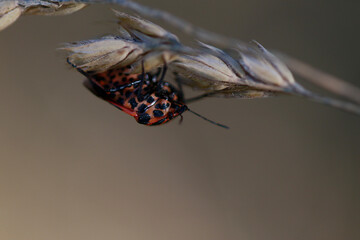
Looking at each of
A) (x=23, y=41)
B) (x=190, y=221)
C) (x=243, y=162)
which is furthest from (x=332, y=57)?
(x=23, y=41)

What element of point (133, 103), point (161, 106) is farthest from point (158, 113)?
point (133, 103)

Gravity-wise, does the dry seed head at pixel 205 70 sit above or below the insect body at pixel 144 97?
above

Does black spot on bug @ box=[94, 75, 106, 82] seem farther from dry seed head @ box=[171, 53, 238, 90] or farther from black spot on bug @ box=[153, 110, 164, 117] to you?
dry seed head @ box=[171, 53, 238, 90]

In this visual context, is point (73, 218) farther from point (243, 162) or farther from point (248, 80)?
point (248, 80)

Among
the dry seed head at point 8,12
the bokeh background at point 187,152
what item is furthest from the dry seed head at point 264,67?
the bokeh background at point 187,152

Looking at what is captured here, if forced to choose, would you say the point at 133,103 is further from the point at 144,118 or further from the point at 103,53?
the point at 103,53

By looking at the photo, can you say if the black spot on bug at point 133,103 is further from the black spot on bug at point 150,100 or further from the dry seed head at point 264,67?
the dry seed head at point 264,67
